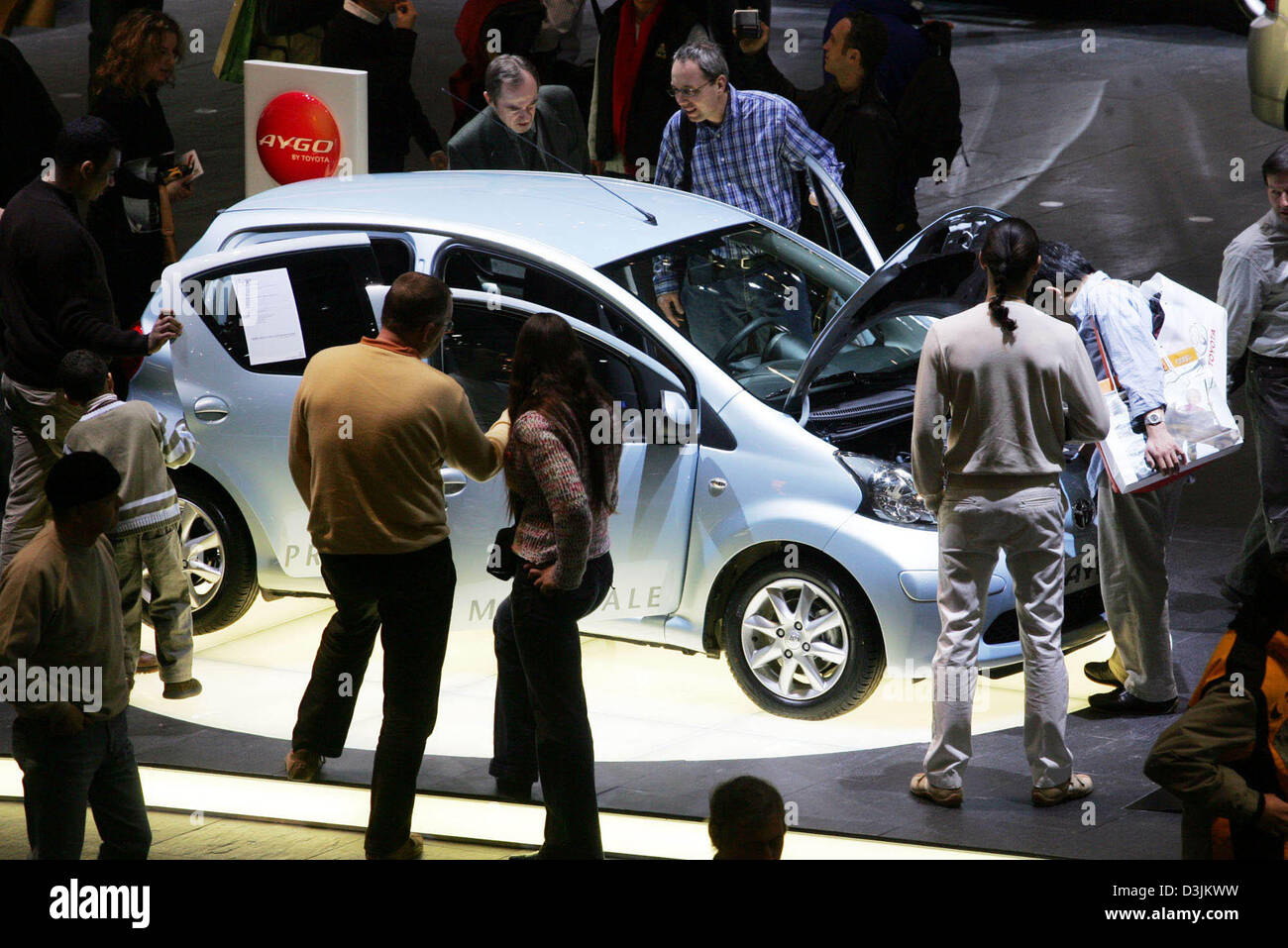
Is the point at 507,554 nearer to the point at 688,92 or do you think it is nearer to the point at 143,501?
the point at 143,501

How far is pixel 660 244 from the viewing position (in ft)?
22.2

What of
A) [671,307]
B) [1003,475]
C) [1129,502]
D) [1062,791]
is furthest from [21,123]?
[1062,791]

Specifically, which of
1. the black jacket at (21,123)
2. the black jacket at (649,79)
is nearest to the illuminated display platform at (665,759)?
the black jacket at (21,123)

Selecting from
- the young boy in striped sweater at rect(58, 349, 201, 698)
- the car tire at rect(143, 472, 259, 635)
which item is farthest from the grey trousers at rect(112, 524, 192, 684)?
the car tire at rect(143, 472, 259, 635)

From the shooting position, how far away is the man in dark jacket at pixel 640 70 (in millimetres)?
9477

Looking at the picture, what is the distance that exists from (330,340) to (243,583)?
109cm

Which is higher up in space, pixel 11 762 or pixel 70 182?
pixel 70 182

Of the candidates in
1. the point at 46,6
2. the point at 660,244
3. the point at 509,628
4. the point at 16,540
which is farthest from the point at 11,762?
the point at 46,6

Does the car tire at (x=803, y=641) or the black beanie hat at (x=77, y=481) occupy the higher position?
the black beanie hat at (x=77, y=481)

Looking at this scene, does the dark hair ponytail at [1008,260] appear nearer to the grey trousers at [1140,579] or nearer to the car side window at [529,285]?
the grey trousers at [1140,579]

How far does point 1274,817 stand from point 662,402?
10.0ft

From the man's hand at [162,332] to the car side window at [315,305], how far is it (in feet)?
1.62

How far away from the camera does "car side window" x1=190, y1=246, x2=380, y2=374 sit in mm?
6727
